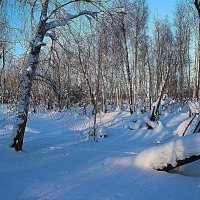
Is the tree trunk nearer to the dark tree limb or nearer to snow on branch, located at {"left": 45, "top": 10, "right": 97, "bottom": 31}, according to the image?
snow on branch, located at {"left": 45, "top": 10, "right": 97, "bottom": 31}

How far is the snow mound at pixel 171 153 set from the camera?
6.23 meters

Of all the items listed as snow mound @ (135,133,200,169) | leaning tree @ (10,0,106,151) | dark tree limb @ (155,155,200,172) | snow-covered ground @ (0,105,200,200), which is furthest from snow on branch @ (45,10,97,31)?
dark tree limb @ (155,155,200,172)

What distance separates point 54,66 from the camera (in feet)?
26.7

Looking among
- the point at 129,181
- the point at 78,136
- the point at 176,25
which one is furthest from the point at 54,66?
the point at 176,25

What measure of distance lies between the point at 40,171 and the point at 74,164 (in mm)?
917

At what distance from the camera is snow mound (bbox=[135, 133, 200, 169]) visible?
6234 mm

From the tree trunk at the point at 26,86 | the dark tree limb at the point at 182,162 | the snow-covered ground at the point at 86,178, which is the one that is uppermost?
the tree trunk at the point at 26,86

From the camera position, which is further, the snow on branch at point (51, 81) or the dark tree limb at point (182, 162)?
the snow on branch at point (51, 81)

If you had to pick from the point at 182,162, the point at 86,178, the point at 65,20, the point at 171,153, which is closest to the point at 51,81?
the point at 65,20

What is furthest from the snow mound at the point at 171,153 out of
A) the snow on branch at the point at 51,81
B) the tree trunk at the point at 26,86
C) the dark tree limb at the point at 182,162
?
the tree trunk at the point at 26,86

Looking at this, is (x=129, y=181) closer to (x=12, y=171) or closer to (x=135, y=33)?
(x=12, y=171)

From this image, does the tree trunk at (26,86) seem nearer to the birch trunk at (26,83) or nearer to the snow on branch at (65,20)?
the birch trunk at (26,83)

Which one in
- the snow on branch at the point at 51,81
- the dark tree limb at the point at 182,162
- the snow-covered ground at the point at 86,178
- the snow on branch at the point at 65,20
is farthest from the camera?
the snow on branch at the point at 51,81

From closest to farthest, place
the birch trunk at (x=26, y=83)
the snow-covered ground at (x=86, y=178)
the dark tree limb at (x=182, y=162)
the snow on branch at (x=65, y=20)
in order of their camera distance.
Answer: the snow-covered ground at (x=86, y=178) < the dark tree limb at (x=182, y=162) < the snow on branch at (x=65, y=20) < the birch trunk at (x=26, y=83)
